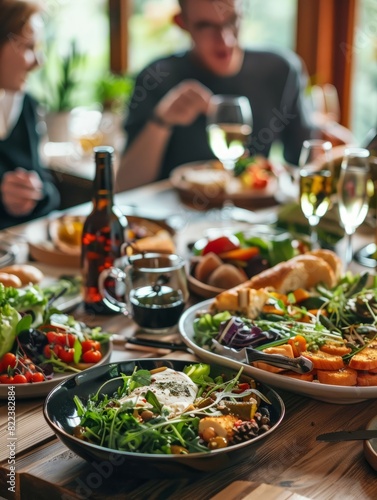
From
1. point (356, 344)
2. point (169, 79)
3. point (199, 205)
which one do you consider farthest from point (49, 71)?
point (356, 344)

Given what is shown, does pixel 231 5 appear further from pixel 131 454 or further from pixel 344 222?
pixel 131 454

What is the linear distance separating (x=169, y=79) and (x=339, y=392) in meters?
2.37

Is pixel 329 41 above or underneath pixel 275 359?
above

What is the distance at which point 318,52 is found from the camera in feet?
13.5

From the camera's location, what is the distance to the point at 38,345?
4.25 ft

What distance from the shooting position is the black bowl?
Answer: 965mm

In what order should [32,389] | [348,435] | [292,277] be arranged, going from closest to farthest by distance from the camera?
[348,435] → [32,389] → [292,277]

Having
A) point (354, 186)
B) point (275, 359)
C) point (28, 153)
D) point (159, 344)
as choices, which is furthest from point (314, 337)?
point (28, 153)

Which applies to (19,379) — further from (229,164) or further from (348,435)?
(229,164)

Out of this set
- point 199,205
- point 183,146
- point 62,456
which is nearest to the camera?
point 62,456

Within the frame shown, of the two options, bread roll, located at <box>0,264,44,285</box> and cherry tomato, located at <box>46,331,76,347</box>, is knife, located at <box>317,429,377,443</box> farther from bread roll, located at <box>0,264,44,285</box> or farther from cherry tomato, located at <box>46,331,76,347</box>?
bread roll, located at <box>0,264,44,285</box>

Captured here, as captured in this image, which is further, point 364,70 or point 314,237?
point 364,70

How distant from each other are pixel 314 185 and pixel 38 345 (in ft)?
2.65

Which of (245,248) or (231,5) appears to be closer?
(245,248)
